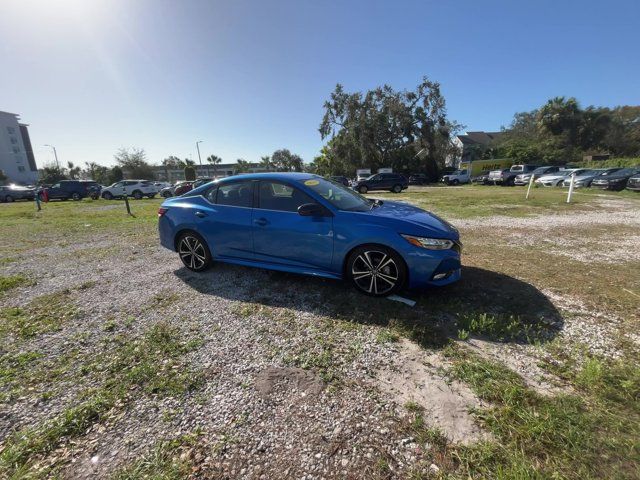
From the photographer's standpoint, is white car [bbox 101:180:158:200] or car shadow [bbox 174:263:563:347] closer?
car shadow [bbox 174:263:563:347]

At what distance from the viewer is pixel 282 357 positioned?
2527 mm

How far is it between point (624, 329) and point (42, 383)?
5257mm

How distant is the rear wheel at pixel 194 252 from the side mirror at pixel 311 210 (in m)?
1.82

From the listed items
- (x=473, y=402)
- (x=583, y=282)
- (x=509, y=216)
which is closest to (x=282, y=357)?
(x=473, y=402)

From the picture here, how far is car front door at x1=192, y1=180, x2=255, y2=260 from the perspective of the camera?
4043mm

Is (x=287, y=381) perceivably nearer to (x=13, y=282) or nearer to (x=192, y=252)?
(x=192, y=252)

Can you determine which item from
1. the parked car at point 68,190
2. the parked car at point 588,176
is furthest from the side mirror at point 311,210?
the parked car at point 68,190

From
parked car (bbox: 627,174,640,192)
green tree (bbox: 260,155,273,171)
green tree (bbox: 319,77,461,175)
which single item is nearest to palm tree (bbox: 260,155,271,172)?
green tree (bbox: 260,155,273,171)

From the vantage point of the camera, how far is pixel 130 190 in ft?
77.6

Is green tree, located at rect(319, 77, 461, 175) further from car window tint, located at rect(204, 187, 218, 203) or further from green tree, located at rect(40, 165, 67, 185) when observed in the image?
green tree, located at rect(40, 165, 67, 185)

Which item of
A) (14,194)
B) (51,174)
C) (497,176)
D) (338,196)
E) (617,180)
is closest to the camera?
(338,196)

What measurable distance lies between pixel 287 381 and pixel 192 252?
3.05 m

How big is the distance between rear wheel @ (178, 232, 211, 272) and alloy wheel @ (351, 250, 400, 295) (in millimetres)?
2399

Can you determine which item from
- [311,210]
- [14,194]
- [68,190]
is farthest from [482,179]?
[14,194]
